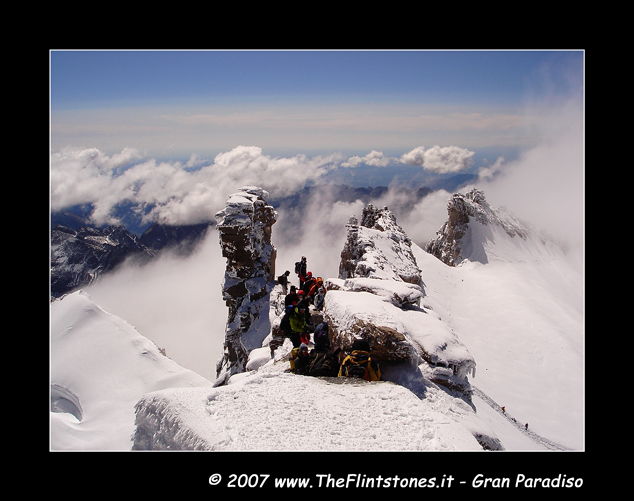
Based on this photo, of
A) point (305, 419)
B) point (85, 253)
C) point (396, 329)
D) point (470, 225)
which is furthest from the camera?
point (85, 253)

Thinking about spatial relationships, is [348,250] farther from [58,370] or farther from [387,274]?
[58,370]

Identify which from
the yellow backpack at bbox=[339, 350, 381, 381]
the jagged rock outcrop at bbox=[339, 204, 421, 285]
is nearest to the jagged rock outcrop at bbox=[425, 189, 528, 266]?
the jagged rock outcrop at bbox=[339, 204, 421, 285]

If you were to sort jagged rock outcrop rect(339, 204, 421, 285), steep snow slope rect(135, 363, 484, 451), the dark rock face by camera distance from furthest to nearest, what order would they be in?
the dark rock face
jagged rock outcrop rect(339, 204, 421, 285)
steep snow slope rect(135, 363, 484, 451)

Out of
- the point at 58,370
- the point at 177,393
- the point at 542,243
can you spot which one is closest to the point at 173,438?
the point at 177,393

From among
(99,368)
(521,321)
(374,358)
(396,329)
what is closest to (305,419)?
(374,358)

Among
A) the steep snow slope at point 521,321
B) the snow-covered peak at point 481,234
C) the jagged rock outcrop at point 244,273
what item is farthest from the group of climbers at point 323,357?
the snow-covered peak at point 481,234

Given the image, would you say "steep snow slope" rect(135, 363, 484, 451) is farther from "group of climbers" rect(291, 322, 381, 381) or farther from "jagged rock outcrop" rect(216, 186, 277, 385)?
"jagged rock outcrop" rect(216, 186, 277, 385)

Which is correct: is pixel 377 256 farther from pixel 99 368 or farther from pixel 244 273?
pixel 99 368
